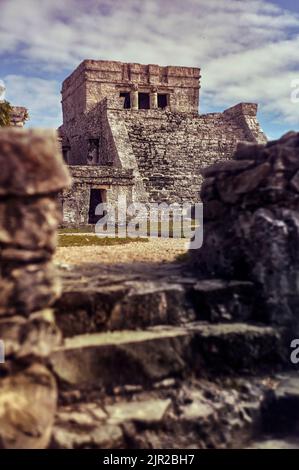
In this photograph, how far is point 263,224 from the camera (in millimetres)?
4016

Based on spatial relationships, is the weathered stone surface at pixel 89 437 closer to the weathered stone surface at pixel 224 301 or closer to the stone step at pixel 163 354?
the stone step at pixel 163 354

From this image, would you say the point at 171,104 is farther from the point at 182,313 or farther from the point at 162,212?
the point at 182,313

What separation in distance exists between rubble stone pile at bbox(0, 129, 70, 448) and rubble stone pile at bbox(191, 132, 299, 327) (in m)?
1.82

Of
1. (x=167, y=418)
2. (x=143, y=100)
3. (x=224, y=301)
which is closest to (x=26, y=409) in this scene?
(x=167, y=418)

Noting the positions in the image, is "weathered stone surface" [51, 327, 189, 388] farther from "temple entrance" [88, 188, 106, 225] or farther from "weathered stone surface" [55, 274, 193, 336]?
"temple entrance" [88, 188, 106, 225]

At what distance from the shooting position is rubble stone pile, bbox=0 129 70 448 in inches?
109

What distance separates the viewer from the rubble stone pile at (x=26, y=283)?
2.78 meters

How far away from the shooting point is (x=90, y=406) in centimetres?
312

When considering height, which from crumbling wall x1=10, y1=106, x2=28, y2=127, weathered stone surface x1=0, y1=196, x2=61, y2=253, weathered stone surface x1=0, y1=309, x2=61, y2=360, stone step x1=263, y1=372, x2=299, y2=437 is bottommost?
stone step x1=263, y1=372, x2=299, y2=437

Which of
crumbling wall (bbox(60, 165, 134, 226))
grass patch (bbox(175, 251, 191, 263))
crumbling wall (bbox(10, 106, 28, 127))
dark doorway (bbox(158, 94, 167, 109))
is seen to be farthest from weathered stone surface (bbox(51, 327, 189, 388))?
dark doorway (bbox(158, 94, 167, 109))

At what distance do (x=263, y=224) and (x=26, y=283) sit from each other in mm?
2056

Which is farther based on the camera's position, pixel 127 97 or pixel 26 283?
pixel 127 97

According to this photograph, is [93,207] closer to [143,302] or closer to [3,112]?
[3,112]
